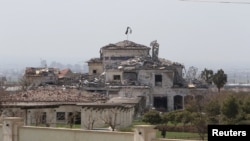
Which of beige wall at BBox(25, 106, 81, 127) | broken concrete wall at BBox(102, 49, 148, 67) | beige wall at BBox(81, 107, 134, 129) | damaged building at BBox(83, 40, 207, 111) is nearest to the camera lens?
beige wall at BBox(25, 106, 81, 127)

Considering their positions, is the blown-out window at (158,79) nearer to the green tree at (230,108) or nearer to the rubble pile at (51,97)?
the rubble pile at (51,97)

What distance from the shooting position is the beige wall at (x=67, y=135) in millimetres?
22406

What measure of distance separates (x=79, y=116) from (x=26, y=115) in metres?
4.06

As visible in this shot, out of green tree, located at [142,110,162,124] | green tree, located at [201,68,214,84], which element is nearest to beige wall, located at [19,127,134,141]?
green tree, located at [142,110,162,124]

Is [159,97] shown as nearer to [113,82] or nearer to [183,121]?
[113,82]

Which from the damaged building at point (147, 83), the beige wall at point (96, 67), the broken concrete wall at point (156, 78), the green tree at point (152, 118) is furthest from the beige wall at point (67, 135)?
the beige wall at point (96, 67)

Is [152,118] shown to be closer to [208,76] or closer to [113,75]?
[113,75]

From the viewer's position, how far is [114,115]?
141 ft

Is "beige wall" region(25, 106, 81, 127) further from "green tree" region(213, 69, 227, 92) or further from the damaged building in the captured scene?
"green tree" region(213, 69, 227, 92)

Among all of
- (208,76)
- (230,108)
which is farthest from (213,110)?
(208,76)

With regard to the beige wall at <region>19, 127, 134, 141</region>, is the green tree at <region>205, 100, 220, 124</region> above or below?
below

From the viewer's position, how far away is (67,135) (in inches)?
939

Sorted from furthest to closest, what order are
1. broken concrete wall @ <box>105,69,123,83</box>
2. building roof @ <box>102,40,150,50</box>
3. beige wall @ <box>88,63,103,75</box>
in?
beige wall @ <box>88,63,103,75</box> < building roof @ <box>102,40,150,50</box> < broken concrete wall @ <box>105,69,123,83</box>

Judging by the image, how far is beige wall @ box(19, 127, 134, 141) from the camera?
73.5ft
